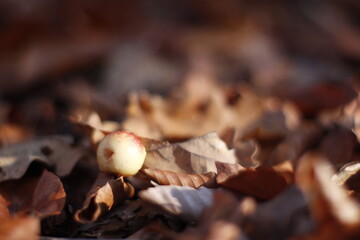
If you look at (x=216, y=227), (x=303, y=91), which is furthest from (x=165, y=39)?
(x=216, y=227)

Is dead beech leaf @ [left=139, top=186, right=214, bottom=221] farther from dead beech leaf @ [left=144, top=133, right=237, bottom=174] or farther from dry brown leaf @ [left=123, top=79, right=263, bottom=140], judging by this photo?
dry brown leaf @ [left=123, top=79, right=263, bottom=140]

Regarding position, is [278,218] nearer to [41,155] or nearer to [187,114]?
[41,155]

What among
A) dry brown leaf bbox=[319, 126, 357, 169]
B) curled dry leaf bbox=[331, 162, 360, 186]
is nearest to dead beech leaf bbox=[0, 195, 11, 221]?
curled dry leaf bbox=[331, 162, 360, 186]

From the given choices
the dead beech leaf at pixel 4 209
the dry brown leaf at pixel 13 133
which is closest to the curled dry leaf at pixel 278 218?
the dead beech leaf at pixel 4 209

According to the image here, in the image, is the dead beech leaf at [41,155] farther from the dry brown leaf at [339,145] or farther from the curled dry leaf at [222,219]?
the dry brown leaf at [339,145]

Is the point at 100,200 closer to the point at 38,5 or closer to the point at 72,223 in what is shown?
the point at 72,223
